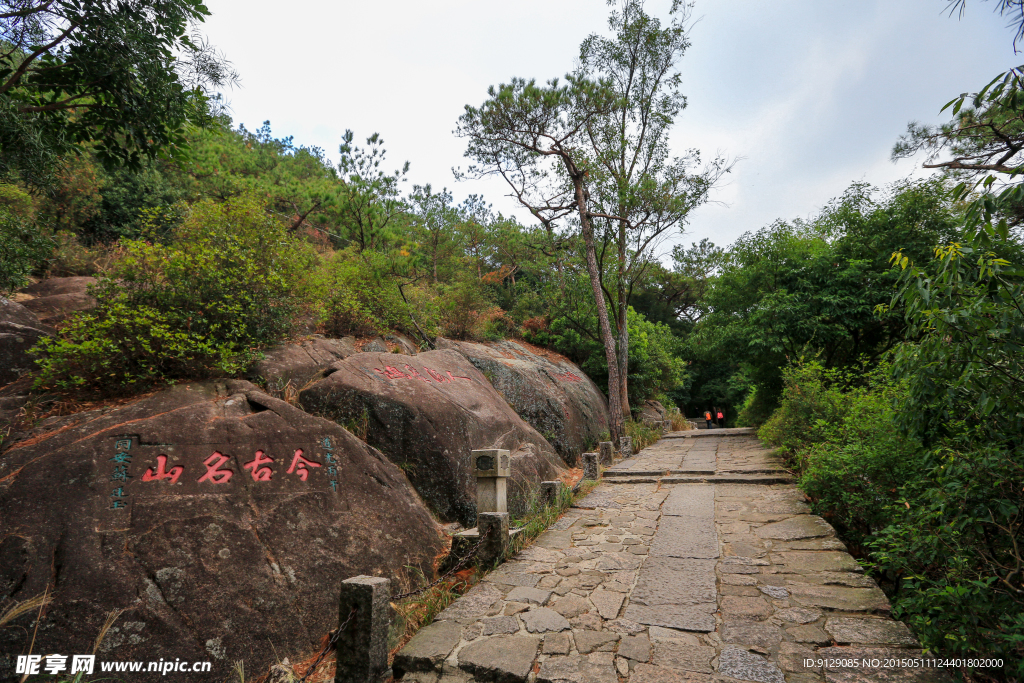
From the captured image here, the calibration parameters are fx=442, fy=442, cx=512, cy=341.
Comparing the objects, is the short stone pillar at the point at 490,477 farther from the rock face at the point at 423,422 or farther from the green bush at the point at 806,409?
the green bush at the point at 806,409

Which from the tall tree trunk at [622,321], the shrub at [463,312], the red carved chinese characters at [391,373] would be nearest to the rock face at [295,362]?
the red carved chinese characters at [391,373]

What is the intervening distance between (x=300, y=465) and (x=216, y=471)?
0.69m

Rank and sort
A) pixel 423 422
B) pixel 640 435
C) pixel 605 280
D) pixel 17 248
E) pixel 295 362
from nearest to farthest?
pixel 17 248, pixel 423 422, pixel 295 362, pixel 640 435, pixel 605 280

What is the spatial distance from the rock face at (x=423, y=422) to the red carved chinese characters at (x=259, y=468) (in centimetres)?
150

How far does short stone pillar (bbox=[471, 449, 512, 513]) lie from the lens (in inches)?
211

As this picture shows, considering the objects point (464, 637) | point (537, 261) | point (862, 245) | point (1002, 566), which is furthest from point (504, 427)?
point (862, 245)

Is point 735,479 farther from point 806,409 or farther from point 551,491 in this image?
point 551,491

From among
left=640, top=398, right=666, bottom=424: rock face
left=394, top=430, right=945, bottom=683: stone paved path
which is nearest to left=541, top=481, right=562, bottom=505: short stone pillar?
left=394, top=430, right=945, bottom=683: stone paved path

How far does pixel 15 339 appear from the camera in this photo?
5156mm

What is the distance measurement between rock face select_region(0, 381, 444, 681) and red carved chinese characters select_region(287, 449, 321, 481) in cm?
1

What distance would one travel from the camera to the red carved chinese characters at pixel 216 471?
3.92 m

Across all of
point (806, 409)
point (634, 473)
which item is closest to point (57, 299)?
point (634, 473)

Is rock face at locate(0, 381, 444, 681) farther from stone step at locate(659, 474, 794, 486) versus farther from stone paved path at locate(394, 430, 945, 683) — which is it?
stone step at locate(659, 474, 794, 486)

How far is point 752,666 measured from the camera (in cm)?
301
